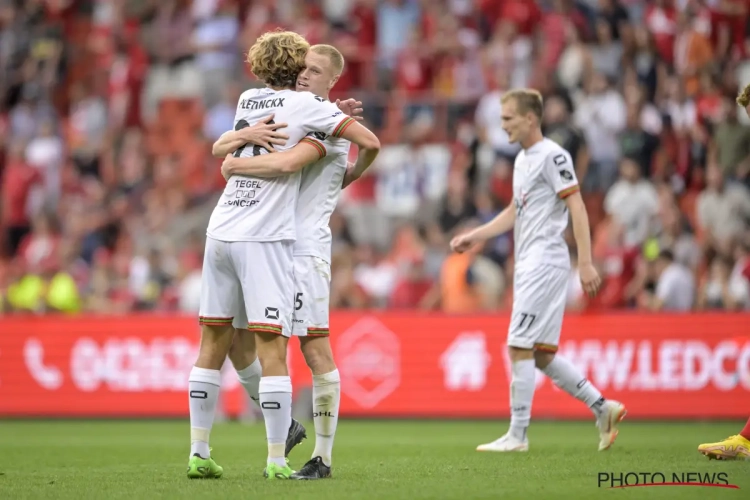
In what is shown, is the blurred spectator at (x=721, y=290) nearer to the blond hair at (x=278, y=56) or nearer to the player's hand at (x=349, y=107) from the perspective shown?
the player's hand at (x=349, y=107)

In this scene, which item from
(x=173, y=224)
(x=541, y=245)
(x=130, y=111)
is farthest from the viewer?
(x=130, y=111)

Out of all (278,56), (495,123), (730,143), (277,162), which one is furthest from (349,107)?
(495,123)

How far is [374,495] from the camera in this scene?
6.32 m

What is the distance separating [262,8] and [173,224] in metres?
4.89

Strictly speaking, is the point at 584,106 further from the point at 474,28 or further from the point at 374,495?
the point at 374,495

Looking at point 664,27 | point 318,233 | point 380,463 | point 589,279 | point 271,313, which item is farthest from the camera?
point 664,27

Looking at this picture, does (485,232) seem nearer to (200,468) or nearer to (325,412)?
(325,412)

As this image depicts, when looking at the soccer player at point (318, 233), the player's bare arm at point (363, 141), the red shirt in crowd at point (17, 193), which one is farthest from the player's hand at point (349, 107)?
the red shirt in crowd at point (17, 193)

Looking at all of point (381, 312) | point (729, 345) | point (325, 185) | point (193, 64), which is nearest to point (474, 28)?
point (193, 64)

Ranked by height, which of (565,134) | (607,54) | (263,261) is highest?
(607,54)

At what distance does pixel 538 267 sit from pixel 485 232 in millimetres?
610

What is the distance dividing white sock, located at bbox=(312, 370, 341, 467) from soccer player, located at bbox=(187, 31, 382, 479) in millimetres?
272

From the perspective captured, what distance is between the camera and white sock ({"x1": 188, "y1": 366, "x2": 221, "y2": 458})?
713 centimetres

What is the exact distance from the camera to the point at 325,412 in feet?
23.9
